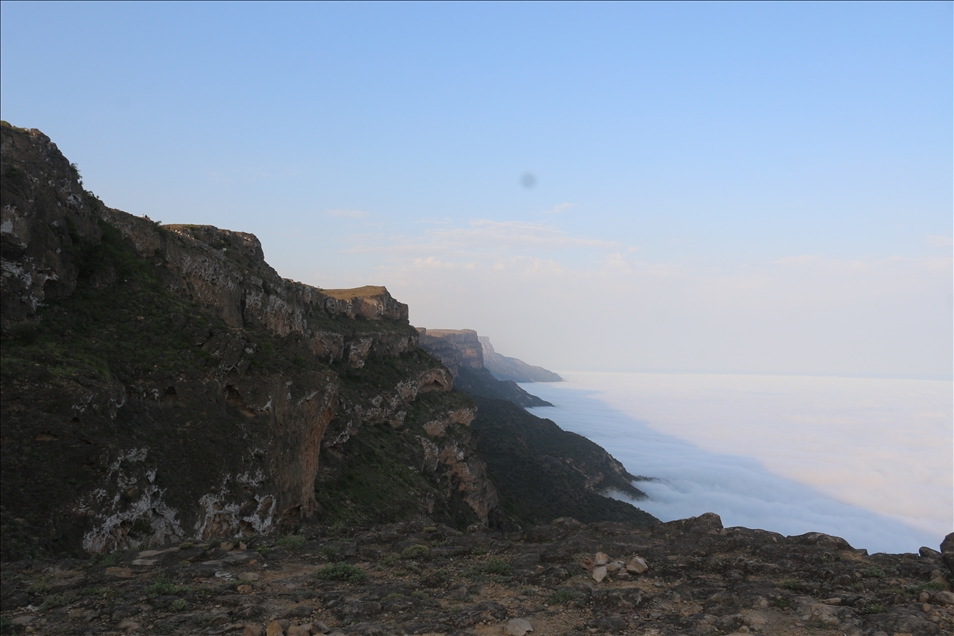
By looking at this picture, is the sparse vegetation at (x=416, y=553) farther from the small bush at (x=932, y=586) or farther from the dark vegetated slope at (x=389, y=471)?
the dark vegetated slope at (x=389, y=471)

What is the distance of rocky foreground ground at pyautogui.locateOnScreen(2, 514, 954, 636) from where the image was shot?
279 inches

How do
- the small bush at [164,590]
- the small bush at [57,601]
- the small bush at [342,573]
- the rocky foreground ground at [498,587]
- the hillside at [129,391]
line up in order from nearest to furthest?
1. the rocky foreground ground at [498,587]
2. the small bush at [57,601]
3. the small bush at [164,590]
4. the small bush at [342,573]
5. the hillside at [129,391]

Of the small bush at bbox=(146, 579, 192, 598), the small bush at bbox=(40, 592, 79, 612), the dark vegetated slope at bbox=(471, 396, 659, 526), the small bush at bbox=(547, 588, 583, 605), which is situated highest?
the small bush at bbox=(547, 588, 583, 605)

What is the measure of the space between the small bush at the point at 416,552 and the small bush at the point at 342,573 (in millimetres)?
1136

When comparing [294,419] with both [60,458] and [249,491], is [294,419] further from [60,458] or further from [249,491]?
[60,458]

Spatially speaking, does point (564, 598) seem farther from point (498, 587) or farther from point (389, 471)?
point (389, 471)

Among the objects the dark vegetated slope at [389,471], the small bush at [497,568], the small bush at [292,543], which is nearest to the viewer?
the small bush at [497,568]

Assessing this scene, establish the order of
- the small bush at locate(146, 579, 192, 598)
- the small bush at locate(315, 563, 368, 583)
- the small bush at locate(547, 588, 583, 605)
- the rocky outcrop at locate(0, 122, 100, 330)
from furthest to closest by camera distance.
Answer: the rocky outcrop at locate(0, 122, 100, 330)
the small bush at locate(315, 563, 368, 583)
the small bush at locate(146, 579, 192, 598)
the small bush at locate(547, 588, 583, 605)

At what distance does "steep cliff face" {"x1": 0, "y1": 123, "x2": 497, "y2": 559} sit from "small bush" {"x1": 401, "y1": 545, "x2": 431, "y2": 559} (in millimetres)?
8962

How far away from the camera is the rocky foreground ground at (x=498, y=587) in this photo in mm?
7094

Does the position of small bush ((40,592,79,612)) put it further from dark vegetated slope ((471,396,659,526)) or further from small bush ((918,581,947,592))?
dark vegetated slope ((471,396,659,526))

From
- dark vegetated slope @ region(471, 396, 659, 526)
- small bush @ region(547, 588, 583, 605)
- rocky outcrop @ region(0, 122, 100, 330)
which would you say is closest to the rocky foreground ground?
small bush @ region(547, 588, 583, 605)

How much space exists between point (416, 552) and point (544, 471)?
78672mm

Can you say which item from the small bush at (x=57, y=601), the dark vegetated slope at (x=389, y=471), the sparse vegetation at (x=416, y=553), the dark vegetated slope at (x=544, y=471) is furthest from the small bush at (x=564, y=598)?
the dark vegetated slope at (x=544, y=471)
